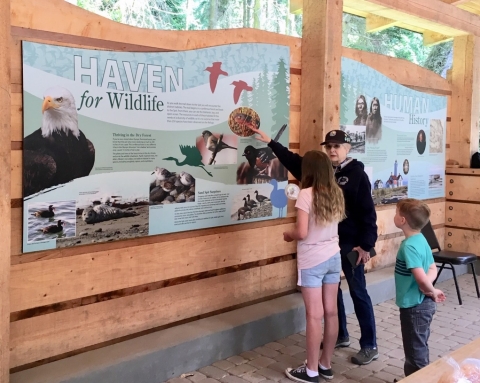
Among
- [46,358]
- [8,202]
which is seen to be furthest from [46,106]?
[46,358]

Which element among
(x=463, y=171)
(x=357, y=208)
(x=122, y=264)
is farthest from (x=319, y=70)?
(x=463, y=171)

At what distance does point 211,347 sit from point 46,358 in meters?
1.19

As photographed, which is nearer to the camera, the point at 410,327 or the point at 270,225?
the point at 410,327

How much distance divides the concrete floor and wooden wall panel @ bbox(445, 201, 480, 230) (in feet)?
5.70

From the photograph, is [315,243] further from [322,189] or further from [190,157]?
[190,157]

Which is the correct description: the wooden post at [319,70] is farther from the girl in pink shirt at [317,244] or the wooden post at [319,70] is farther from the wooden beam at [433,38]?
the wooden beam at [433,38]

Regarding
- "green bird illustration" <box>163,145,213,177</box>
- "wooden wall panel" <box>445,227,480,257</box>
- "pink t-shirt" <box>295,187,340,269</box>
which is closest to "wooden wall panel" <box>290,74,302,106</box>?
"green bird illustration" <box>163,145,213,177</box>

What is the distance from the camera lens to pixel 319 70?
4.91 meters

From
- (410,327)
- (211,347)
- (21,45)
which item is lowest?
Answer: (211,347)

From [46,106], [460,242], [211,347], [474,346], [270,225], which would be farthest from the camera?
[460,242]

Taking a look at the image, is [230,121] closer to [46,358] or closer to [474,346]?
[46,358]

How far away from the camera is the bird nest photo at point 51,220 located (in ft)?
10.7

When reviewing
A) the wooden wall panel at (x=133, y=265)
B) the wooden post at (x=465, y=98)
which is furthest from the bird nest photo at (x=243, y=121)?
the wooden post at (x=465, y=98)

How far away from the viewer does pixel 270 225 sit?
4.85 m
